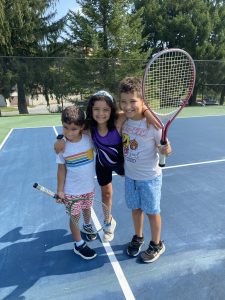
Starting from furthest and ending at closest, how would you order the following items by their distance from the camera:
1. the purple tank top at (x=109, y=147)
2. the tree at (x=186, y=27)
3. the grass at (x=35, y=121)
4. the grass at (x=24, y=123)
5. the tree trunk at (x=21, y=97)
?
the tree at (x=186, y=27), the tree trunk at (x=21, y=97), the grass at (x=35, y=121), the grass at (x=24, y=123), the purple tank top at (x=109, y=147)

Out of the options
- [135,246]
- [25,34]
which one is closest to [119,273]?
[135,246]

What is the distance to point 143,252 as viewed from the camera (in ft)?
8.43

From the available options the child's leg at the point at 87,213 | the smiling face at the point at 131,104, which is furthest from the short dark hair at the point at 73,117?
the child's leg at the point at 87,213

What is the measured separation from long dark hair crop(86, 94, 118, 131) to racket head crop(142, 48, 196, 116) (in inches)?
10.9

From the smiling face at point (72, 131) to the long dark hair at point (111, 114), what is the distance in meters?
0.10

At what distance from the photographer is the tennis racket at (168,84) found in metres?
2.32

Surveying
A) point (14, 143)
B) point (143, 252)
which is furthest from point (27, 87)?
point (143, 252)

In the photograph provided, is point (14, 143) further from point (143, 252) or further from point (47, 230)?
point (143, 252)

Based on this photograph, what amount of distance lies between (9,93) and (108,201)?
60.6 feet

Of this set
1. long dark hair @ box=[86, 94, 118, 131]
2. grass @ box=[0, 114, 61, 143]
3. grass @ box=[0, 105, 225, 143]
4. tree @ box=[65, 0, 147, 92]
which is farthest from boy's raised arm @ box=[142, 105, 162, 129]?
tree @ box=[65, 0, 147, 92]

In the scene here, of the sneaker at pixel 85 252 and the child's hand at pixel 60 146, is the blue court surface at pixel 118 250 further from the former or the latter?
the child's hand at pixel 60 146

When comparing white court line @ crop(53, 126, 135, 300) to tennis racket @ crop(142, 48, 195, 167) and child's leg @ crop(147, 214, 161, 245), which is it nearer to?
child's leg @ crop(147, 214, 161, 245)

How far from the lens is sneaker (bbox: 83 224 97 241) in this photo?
2.89m

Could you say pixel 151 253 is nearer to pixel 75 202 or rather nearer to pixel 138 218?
pixel 138 218
